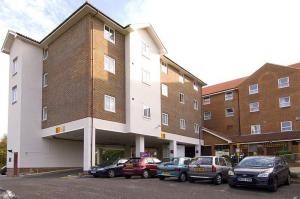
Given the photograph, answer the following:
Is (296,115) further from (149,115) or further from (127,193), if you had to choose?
(127,193)

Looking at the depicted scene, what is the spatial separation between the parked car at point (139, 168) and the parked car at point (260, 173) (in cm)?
814

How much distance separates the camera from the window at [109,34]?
2950cm

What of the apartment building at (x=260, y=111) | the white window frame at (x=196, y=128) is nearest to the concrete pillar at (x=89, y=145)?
the apartment building at (x=260, y=111)

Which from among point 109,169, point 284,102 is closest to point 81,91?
point 109,169

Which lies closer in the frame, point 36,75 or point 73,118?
point 73,118

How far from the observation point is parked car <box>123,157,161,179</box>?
23.0m

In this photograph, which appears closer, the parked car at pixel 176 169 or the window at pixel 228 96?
the parked car at pixel 176 169

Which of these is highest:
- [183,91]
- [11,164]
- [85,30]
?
[85,30]

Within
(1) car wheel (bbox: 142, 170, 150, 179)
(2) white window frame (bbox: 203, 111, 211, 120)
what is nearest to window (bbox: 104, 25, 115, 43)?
(1) car wheel (bbox: 142, 170, 150, 179)

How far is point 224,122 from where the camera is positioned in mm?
50000

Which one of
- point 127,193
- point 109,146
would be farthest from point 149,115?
point 127,193

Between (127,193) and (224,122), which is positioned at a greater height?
(224,122)

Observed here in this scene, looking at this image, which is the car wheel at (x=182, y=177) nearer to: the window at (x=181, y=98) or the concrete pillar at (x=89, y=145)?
the concrete pillar at (x=89, y=145)

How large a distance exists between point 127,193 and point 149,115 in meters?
18.9
